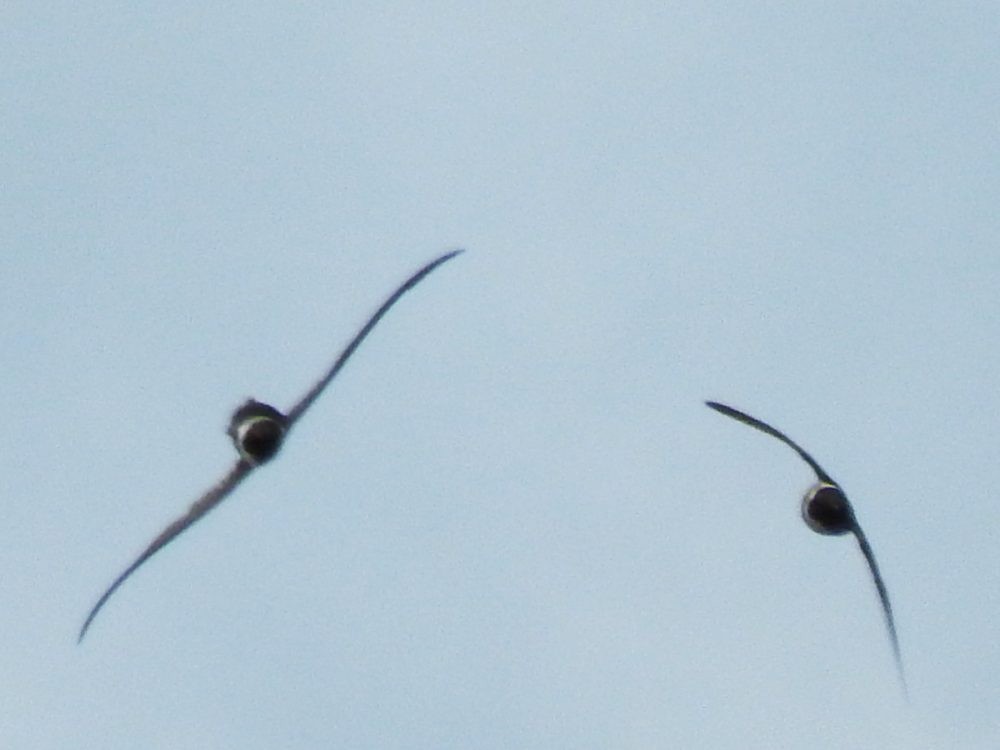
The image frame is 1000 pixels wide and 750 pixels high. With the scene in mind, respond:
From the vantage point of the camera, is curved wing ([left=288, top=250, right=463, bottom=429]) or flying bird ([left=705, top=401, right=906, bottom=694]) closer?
curved wing ([left=288, top=250, right=463, bottom=429])

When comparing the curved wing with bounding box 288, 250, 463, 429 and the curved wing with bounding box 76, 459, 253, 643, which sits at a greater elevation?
the curved wing with bounding box 288, 250, 463, 429

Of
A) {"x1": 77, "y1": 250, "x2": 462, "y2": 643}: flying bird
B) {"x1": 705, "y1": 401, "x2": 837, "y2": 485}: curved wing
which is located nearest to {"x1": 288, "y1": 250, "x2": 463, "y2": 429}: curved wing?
{"x1": 77, "y1": 250, "x2": 462, "y2": 643}: flying bird

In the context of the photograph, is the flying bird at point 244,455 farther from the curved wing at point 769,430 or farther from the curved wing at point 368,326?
the curved wing at point 769,430

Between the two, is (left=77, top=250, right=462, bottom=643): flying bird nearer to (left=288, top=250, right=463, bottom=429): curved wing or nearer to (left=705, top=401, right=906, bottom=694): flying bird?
(left=288, top=250, right=463, bottom=429): curved wing

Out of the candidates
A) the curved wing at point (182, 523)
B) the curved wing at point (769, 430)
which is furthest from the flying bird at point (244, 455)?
the curved wing at point (769, 430)

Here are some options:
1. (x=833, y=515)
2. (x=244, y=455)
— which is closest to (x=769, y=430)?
(x=833, y=515)

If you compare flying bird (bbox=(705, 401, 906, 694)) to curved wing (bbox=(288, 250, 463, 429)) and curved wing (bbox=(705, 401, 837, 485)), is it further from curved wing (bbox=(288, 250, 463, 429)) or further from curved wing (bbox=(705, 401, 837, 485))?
curved wing (bbox=(288, 250, 463, 429))

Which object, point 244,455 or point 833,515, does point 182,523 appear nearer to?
point 244,455

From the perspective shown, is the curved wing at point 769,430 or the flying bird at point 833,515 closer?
the curved wing at point 769,430

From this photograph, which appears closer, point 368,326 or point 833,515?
point 368,326
